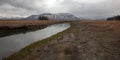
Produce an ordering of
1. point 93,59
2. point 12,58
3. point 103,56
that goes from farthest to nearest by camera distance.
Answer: point 12,58 < point 103,56 < point 93,59

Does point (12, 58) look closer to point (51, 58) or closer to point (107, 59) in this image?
point (51, 58)

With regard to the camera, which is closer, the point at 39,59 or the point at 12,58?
the point at 39,59

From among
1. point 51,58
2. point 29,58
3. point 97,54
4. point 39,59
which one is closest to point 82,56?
point 97,54

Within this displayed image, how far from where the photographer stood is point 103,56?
47.6 feet

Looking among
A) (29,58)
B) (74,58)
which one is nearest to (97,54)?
(74,58)

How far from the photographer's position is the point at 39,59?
1446 centimetres

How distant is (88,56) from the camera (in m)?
14.6

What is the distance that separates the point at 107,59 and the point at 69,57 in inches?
Answer: 148

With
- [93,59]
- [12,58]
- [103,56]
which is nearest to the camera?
[93,59]

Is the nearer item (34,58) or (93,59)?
(93,59)

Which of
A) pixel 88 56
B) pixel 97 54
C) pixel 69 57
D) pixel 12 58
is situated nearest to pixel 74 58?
pixel 69 57

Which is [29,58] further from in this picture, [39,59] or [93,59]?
[93,59]

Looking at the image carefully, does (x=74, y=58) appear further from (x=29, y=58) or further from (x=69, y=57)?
(x=29, y=58)

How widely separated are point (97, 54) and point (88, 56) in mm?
1280
